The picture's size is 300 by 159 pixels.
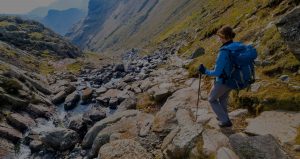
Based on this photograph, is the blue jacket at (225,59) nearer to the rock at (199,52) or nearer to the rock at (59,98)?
the rock at (199,52)

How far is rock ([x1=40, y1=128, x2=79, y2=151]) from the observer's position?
27466 mm

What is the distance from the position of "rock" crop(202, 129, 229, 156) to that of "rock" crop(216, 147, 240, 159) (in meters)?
0.28

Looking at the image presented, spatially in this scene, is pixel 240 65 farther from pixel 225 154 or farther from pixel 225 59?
pixel 225 154

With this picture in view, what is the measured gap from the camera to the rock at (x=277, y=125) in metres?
13.3

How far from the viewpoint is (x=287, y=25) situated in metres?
17.0

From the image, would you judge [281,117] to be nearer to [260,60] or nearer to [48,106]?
[260,60]

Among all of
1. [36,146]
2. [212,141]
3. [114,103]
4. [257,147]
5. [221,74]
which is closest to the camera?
[257,147]

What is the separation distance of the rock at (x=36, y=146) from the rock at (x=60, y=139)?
0.84 m

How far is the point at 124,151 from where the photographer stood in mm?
16328

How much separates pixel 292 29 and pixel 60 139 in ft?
66.1

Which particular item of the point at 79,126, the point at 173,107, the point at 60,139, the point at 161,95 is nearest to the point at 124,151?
the point at 173,107

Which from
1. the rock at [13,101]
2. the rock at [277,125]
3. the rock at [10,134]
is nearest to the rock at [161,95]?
the rock at [277,125]

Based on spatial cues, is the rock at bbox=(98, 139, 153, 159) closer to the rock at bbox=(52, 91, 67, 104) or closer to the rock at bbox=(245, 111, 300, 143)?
the rock at bbox=(245, 111, 300, 143)

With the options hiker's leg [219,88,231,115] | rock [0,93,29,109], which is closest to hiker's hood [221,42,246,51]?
hiker's leg [219,88,231,115]
